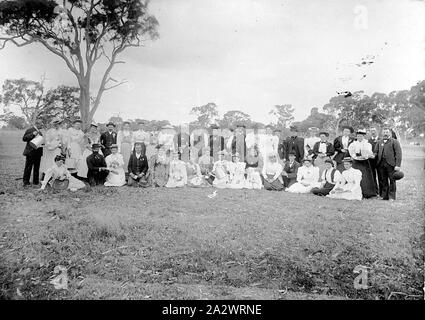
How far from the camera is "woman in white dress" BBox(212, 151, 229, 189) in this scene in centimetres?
865

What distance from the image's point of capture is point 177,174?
8.59 m

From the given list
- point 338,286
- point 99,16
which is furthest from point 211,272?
point 99,16

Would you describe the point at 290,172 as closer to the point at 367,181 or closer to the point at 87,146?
the point at 367,181

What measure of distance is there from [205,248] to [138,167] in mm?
4564

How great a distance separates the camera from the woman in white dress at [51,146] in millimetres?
8094

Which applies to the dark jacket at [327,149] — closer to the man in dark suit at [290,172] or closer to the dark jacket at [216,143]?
the man in dark suit at [290,172]

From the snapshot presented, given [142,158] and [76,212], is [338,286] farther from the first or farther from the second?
[142,158]

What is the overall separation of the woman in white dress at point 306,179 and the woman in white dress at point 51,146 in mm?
5800

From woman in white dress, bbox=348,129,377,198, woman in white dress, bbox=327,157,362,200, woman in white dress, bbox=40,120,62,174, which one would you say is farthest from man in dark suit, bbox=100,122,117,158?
woman in white dress, bbox=348,129,377,198

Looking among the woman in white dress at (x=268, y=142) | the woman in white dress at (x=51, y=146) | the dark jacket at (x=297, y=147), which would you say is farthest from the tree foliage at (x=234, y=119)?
the woman in white dress at (x=51, y=146)

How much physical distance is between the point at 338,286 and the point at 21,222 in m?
4.79

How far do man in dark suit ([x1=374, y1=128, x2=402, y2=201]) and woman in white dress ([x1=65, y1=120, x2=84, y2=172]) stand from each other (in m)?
7.06

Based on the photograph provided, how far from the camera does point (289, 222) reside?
545 centimetres
